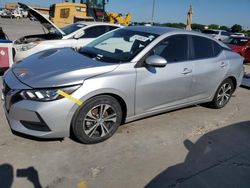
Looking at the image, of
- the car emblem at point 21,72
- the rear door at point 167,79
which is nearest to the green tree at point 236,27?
the rear door at point 167,79

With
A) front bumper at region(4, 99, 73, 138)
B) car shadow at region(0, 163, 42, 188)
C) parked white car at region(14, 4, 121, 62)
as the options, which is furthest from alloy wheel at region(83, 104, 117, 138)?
parked white car at region(14, 4, 121, 62)

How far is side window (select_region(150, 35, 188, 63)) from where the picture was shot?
149 inches

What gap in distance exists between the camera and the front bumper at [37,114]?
2.84 meters

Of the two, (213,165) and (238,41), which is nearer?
(213,165)

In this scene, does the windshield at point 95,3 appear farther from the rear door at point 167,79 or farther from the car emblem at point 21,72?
the car emblem at point 21,72

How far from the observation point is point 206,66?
434 centimetres

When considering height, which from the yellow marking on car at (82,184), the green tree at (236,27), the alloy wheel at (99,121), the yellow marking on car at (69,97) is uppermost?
the green tree at (236,27)

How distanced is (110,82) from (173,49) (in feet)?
4.43

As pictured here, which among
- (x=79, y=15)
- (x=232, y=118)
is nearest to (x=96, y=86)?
(x=232, y=118)

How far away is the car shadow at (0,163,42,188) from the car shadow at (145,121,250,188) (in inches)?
46.4

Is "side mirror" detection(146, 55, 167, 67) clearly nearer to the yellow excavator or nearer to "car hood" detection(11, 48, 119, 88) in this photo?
"car hood" detection(11, 48, 119, 88)

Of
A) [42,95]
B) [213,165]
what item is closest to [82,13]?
[42,95]

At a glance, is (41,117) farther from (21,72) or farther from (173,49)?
(173,49)

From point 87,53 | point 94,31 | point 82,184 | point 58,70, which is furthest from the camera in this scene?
point 94,31
